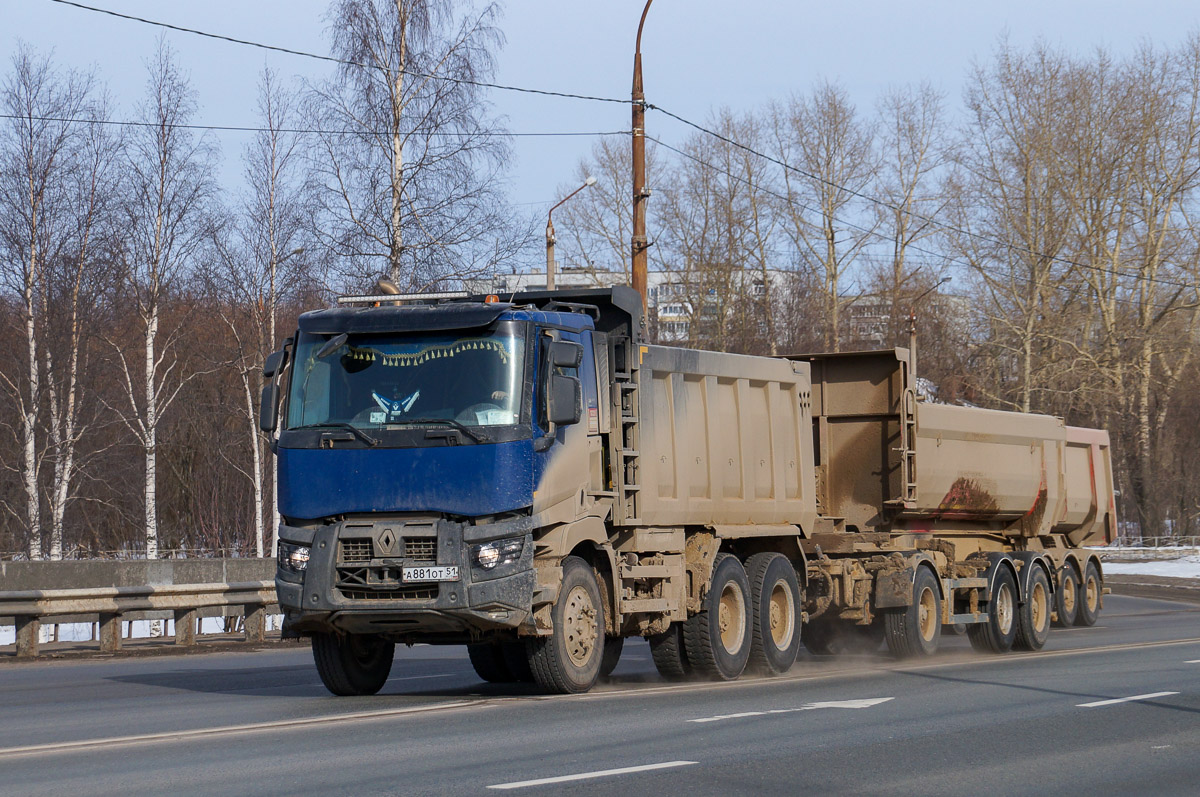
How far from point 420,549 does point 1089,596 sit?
15.5 metres

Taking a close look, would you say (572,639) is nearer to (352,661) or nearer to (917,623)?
(352,661)

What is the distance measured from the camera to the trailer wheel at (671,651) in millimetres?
13945

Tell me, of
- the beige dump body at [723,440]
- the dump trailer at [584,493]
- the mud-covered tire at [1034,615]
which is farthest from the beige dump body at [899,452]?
the beige dump body at [723,440]

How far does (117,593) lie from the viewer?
59.1 feet

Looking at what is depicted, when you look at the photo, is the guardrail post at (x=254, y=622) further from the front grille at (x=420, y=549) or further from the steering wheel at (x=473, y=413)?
the steering wheel at (x=473, y=413)

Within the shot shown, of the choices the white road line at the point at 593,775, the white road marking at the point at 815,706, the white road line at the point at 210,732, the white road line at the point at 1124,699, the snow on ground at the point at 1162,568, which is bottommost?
the white road line at the point at 1124,699

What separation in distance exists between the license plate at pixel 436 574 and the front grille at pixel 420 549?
0.11 meters

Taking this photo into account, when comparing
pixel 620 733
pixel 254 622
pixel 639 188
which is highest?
pixel 639 188

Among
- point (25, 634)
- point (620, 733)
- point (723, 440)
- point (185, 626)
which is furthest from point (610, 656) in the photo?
point (25, 634)

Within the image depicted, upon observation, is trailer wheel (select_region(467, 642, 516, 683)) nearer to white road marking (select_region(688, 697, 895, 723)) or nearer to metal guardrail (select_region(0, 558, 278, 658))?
white road marking (select_region(688, 697, 895, 723))

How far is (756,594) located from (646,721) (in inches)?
182

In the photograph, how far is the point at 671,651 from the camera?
1399 cm

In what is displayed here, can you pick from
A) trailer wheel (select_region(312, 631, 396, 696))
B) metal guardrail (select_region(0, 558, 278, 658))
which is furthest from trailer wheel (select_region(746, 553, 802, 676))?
metal guardrail (select_region(0, 558, 278, 658))

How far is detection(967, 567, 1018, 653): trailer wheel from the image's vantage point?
19.1 meters
